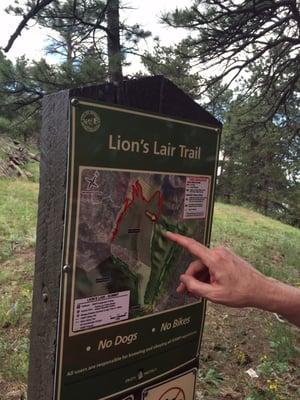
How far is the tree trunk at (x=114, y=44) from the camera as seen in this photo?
552 cm

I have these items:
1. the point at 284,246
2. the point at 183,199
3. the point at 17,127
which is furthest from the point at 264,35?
the point at 183,199

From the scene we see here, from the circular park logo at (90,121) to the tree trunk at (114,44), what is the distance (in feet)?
13.5

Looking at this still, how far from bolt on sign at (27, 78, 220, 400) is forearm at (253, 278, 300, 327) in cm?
46

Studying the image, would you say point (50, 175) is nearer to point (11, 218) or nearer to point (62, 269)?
point (62, 269)

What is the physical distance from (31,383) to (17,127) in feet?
18.2

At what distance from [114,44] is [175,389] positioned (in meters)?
4.93

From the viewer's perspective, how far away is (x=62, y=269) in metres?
1.45

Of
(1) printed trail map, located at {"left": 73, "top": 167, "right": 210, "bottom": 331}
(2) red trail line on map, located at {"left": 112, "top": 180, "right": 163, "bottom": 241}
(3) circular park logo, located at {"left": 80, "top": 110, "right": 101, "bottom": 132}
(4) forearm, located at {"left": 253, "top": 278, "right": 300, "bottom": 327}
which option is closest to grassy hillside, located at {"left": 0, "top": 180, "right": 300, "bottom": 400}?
(1) printed trail map, located at {"left": 73, "top": 167, "right": 210, "bottom": 331}

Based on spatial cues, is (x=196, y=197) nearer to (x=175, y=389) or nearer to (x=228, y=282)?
(x=228, y=282)

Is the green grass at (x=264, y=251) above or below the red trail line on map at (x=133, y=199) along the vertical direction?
below

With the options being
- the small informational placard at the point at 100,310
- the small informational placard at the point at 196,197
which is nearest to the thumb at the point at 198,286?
the small informational placard at the point at 100,310

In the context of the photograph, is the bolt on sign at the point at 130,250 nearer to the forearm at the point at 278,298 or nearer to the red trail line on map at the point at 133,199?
the red trail line on map at the point at 133,199

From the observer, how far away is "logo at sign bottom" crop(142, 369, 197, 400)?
1.83 meters

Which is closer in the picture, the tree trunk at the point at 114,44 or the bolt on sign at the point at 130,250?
the bolt on sign at the point at 130,250
